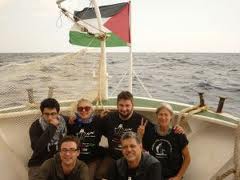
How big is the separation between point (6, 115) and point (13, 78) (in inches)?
18.3

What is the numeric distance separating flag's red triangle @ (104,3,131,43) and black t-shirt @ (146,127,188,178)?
6.84ft

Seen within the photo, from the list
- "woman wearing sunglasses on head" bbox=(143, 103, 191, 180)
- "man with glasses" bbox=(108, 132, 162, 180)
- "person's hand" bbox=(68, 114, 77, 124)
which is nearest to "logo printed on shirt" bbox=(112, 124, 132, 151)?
"woman wearing sunglasses on head" bbox=(143, 103, 191, 180)

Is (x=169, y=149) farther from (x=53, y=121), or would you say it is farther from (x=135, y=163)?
(x=53, y=121)

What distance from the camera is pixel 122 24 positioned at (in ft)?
19.8

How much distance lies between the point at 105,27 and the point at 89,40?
0.31m

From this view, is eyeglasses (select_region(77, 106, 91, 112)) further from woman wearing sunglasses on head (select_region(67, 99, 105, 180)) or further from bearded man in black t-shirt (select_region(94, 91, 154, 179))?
bearded man in black t-shirt (select_region(94, 91, 154, 179))

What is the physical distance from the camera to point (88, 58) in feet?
18.1

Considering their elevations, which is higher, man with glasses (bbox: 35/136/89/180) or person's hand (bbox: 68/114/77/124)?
person's hand (bbox: 68/114/77/124)

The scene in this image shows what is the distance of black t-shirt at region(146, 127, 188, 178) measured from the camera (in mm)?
4324

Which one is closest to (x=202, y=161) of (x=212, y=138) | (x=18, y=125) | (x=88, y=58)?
(x=212, y=138)

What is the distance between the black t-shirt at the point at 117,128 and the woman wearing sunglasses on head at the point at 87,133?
13cm

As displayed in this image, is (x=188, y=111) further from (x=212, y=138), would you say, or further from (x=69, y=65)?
(x=69, y=65)

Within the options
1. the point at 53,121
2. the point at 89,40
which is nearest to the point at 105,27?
the point at 89,40

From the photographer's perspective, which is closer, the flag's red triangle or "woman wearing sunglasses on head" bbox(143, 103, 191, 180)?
"woman wearing sunglasses on head" bbox(143, 103, 191, 180)
